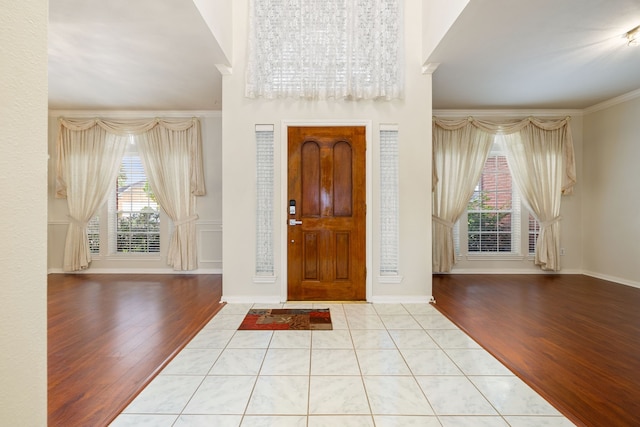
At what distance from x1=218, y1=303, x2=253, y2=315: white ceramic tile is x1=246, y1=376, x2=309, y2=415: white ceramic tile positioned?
1535 mm

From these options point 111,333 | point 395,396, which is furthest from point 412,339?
point 111,333

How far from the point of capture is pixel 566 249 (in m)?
5.82

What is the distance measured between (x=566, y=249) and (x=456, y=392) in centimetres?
501

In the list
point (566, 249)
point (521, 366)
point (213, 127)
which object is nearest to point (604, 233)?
point (566, 249)

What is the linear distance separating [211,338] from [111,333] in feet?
3.31

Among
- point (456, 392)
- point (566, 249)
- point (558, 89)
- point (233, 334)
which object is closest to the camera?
point (456, 392)

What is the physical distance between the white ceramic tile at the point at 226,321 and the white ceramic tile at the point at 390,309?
1.53 meters

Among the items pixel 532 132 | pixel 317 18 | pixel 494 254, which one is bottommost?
pixel 494 254

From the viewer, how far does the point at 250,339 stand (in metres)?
3.04

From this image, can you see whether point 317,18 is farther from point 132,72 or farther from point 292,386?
point 292,386

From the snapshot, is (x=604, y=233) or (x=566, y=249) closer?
(x=604, y=233)

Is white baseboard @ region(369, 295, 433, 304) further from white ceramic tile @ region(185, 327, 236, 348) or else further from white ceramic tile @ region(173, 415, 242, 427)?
white ceramic tile @ region(173, 415, 242, 427)

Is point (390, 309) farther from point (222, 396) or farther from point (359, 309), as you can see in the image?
point (222, 396)

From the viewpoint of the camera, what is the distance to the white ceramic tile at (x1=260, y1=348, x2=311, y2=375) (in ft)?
8.02
